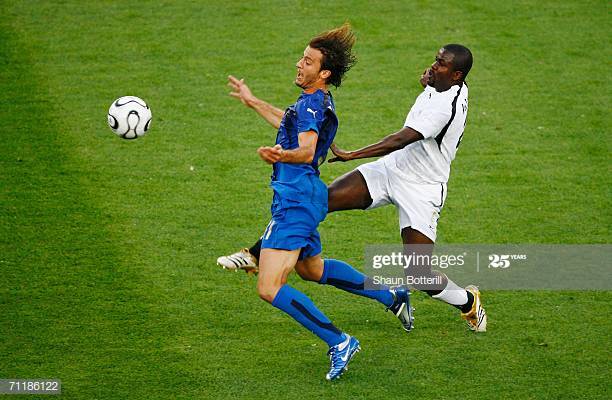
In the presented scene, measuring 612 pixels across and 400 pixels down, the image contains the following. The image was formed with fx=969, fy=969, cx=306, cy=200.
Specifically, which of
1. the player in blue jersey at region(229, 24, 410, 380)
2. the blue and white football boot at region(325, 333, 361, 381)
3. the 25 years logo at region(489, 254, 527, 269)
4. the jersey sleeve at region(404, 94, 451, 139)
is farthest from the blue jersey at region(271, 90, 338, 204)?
the 25 years logo at region(489, 254, 527, 269)

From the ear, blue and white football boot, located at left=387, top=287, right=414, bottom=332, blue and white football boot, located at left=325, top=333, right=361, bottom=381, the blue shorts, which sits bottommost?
blue and white football boot, located at left=325, top=333, right=361, bottom=381

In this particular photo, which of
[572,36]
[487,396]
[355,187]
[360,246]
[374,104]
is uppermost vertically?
[572,36]

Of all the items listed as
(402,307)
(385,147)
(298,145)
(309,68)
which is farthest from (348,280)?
(309,68)

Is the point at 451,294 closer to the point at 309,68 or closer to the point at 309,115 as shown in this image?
the point at 309,115

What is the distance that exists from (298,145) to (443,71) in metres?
1.37

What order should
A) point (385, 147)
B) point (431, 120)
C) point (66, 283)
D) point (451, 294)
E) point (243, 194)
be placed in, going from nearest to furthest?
point (385, 147)
point (431, 120)
point (451, 294)
point (66, 283)
point (243, 194)

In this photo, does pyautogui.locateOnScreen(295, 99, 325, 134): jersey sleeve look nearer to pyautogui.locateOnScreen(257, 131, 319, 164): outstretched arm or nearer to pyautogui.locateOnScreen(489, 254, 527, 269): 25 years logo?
pyautogui.locateOnScreen(257, 131, 319, 164): outstretched arm

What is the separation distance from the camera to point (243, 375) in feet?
21.4

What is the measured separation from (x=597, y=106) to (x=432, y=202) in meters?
4.61

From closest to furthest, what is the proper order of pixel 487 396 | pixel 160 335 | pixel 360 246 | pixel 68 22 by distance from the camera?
pixel 487 396, pixel 160 335, pixel 360 246, pixel 68 22

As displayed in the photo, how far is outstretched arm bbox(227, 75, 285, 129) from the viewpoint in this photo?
670 cm

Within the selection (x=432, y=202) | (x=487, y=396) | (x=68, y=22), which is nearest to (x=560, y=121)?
(x=432, y=202)

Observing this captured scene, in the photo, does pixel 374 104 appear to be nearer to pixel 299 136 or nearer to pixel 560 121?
pixel 560 121

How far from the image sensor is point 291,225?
6.45 m
